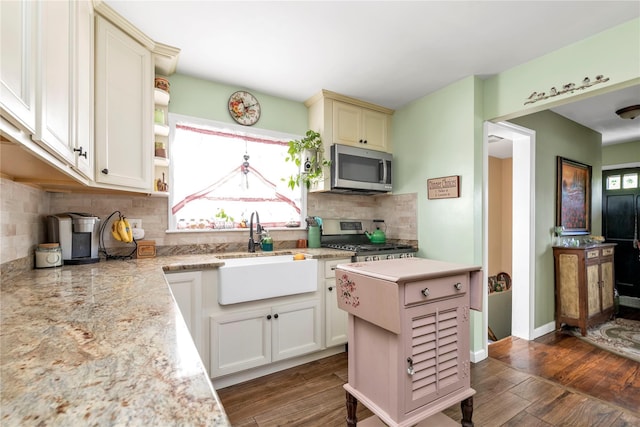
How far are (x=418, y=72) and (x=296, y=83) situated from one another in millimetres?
1086

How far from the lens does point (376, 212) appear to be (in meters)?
3.65

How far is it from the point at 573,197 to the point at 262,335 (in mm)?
4086

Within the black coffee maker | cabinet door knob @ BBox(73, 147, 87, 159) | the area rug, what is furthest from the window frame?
the area rug

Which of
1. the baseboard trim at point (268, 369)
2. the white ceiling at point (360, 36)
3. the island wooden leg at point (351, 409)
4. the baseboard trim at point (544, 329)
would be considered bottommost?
the baseboard trim at point (544, 329)

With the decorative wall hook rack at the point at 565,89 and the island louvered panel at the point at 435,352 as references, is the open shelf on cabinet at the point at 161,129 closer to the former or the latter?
the island louvered panel at the point at 435,352

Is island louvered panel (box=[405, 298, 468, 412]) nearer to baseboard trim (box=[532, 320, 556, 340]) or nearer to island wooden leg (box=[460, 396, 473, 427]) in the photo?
island wooden leg (box=[460, 396, 473, 427])

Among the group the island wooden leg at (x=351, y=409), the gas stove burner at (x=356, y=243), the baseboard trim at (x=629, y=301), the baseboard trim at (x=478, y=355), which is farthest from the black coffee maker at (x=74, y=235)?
the baseboard trim at (x=629, y=301)

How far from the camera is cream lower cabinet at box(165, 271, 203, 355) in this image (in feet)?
6.38

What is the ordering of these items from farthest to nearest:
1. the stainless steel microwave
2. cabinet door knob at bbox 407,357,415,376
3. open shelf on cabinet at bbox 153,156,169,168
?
the stainless steel microwave
open shelf on cabinet at bbox 153,156,169,168
cabinet door knob at bbox 407,357,415,376

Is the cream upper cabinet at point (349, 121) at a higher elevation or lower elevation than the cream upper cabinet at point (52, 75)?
higher

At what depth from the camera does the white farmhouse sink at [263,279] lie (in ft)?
6.80

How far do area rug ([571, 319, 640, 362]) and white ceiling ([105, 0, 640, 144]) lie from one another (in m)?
2.84

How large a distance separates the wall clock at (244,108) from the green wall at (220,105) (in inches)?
1.7

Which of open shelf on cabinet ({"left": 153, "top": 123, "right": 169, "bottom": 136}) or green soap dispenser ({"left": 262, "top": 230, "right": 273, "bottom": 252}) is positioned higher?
open shelf on cabinet ({"left": 153, "top": 123, "right": 169, "bottom": 136})
